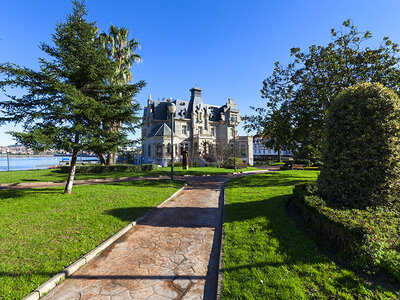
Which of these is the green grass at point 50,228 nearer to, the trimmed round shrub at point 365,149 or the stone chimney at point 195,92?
the trimmed round shrub at point 365,149

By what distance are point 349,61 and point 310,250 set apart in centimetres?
1476

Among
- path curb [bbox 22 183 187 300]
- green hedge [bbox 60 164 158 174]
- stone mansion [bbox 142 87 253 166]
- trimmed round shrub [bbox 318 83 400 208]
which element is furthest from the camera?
stone mansion [bbox 142 87 253 166]

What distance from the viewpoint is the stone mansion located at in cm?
3634

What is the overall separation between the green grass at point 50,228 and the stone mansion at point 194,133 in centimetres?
2621

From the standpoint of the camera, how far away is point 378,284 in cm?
324

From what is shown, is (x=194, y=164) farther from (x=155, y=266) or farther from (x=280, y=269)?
(x=280, y=269)

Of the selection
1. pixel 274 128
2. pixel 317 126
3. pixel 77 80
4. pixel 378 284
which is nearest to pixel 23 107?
pixel 77 80

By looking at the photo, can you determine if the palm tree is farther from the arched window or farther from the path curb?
the path curb

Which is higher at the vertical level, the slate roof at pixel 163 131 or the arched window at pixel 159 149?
the slate roof at pixel 163 131

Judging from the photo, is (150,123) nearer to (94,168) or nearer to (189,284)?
(94,168)

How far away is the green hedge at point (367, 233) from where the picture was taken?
3605 mm

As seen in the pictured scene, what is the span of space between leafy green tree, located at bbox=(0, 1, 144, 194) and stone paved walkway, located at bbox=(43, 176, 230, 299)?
19.3 ft

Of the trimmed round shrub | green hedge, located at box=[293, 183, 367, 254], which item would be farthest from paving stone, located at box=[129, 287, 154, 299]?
the trimmed round shrub

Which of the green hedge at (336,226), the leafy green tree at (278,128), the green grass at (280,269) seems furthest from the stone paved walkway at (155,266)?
the leafy green tree at (278,128)
